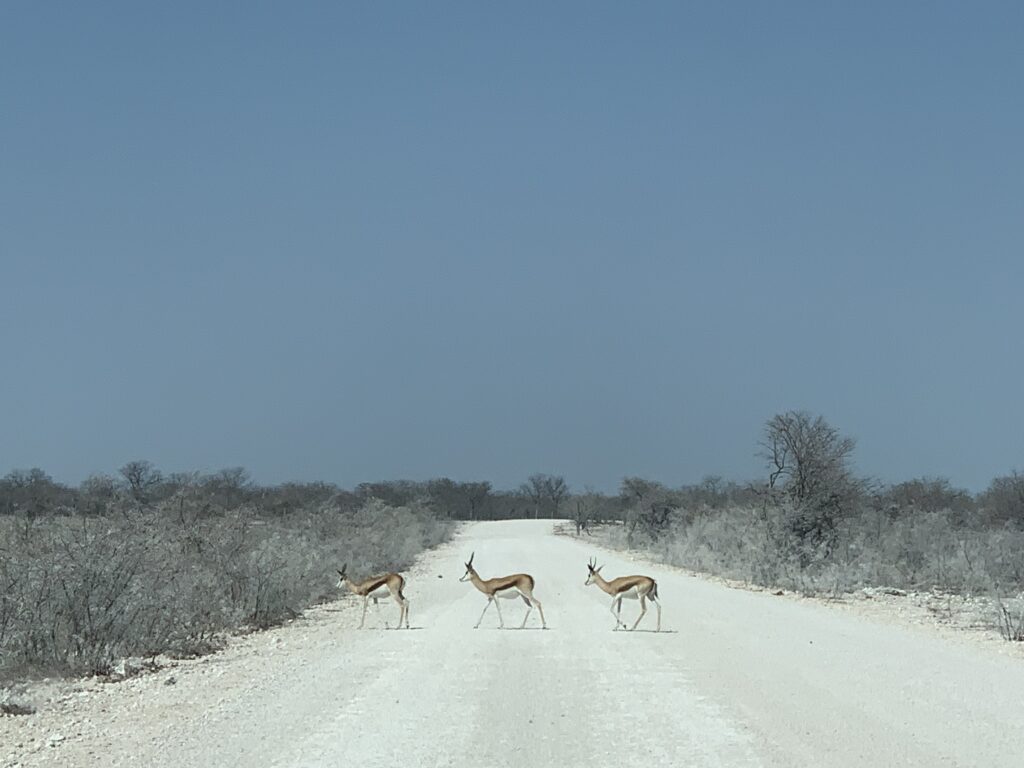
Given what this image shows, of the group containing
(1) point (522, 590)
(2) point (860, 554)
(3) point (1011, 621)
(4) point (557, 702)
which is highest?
(2) point (860, 554)

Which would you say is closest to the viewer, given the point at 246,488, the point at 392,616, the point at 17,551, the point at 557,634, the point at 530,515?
the point at 17,551

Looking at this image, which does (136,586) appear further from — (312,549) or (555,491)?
(555,491)

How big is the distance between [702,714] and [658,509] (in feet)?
158

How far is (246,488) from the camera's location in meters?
79.2

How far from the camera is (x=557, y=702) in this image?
36.6 ft

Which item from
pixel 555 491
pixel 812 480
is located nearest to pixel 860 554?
pixel 812 480

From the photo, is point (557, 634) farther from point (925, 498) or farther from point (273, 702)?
point (925, 498)

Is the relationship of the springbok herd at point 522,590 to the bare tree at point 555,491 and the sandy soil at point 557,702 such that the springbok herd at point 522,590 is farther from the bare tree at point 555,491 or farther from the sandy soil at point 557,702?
the bare tree at point 555,491

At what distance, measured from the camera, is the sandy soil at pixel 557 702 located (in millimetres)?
8898

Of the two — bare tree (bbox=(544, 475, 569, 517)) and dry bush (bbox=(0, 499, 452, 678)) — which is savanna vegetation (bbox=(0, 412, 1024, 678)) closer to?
dry bush (bbox=(0, 499, 452, 678))

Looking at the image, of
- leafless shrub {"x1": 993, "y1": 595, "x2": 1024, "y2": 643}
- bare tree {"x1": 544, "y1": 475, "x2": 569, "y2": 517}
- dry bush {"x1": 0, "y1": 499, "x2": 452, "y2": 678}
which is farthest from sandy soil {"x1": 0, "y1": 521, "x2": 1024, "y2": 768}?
bare tree {"x1": 544, "y1": 475, "x2": 569, "y2": 517}

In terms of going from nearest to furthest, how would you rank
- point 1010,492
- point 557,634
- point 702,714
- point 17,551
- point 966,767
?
point 966,767 < point 702,714 < point 17,551 < point 557,634 < point 1010,492

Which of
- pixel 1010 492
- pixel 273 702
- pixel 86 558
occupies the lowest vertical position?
pixel 273 702

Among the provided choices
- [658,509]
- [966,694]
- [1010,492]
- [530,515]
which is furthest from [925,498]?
[530,515]
